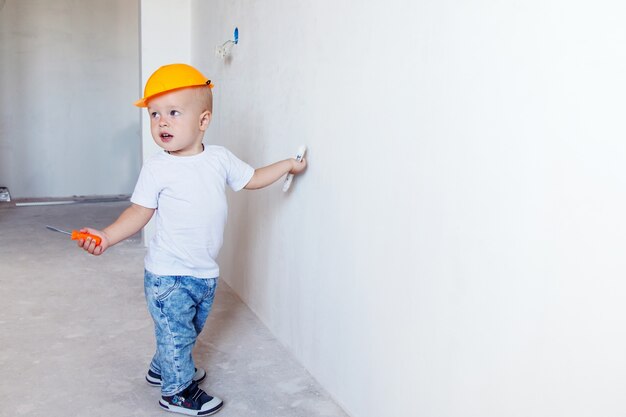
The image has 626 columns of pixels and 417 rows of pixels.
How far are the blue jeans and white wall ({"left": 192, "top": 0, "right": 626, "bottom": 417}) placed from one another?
402 mm

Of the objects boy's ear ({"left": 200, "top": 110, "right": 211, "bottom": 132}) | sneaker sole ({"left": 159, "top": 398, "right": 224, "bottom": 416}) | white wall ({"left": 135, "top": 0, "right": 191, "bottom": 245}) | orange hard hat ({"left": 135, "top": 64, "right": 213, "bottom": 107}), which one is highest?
white wall ({"left": 135, "top": 0, "right": 191, "bottom": 245})

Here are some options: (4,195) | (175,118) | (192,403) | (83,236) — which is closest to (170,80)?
(175,118)

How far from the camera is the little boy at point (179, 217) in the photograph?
1879 mm

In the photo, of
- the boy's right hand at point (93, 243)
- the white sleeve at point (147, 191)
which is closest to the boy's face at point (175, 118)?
the white sleeve at point (147, 191)

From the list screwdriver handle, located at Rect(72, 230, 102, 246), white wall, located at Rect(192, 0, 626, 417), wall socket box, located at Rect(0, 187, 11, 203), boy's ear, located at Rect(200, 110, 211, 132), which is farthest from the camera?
wall socket box, located at Rect(0, 187, 11, 203)

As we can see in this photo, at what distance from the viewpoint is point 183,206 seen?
6.27 ft

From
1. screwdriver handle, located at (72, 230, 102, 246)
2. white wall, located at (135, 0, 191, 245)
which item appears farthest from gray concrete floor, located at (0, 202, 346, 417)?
white wall, located at (135, 0, 191, 245)

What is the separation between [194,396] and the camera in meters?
1.90

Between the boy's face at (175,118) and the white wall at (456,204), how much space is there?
384mm

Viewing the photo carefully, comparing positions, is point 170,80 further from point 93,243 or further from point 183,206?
point 93,243

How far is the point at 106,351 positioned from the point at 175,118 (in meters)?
0.95

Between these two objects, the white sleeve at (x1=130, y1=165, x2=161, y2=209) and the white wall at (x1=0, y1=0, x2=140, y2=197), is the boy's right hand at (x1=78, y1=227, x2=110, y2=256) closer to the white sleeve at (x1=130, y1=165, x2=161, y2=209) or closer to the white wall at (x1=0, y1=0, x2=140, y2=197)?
the white sleeve at (x1=130, y1=165, x2=161, y2=209)

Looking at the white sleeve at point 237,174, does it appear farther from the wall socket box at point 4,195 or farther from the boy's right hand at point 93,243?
the wall socket box at point 4,195

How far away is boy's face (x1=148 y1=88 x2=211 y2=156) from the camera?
187cm
